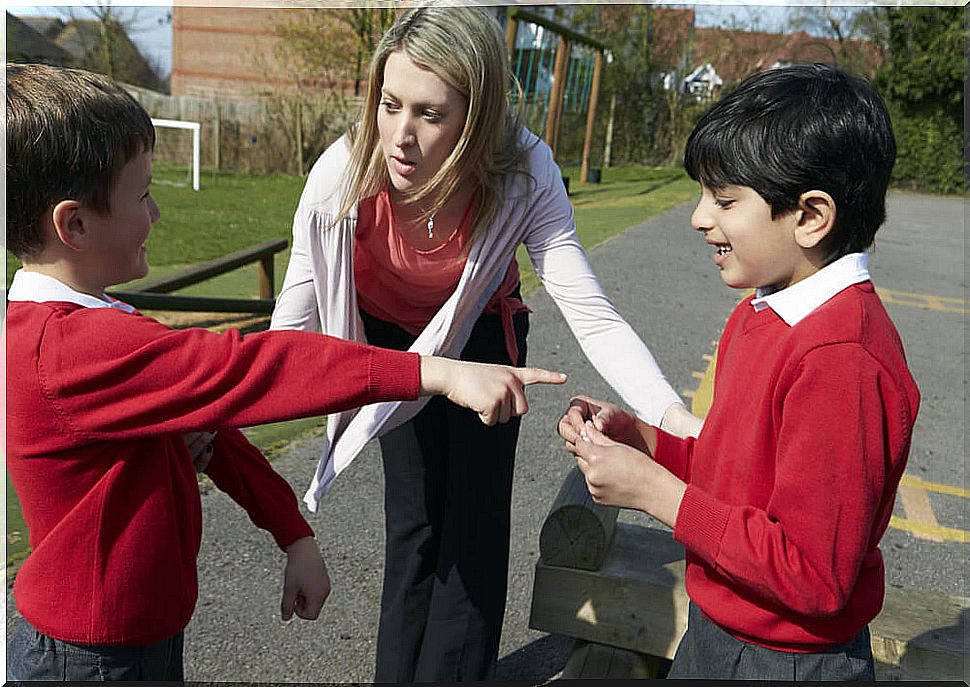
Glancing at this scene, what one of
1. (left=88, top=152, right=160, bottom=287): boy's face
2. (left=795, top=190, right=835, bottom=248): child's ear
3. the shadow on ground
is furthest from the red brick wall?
(left=795, top=190, right=835, bottom=248): child's ear

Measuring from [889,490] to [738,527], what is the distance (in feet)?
0.89

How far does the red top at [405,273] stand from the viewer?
102 inches

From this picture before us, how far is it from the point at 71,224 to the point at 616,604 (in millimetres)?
1805

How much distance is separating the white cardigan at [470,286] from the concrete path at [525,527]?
0.74 metres

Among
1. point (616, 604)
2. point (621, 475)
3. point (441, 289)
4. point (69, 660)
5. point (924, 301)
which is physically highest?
point (441, 289)

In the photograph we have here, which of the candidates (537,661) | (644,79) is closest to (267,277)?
(537,661)

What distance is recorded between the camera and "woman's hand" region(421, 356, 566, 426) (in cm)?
165

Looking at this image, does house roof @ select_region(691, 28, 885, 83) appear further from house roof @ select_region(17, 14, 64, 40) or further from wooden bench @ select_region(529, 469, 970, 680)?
wooden bench @ select_region(529, 469, 970, 680)

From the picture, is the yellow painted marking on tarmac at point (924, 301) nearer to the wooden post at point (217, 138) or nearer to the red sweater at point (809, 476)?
the red sweater at point (809, 476)

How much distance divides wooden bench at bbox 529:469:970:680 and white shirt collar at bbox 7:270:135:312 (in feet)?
5.06

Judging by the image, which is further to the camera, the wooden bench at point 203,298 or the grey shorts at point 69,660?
the wooden bench at point 203,298

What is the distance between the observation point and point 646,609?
8.86 ft

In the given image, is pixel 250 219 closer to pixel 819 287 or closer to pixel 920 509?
pixel 920 509

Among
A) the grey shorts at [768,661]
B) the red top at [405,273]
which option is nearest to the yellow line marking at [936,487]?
the red top at [405,273]
